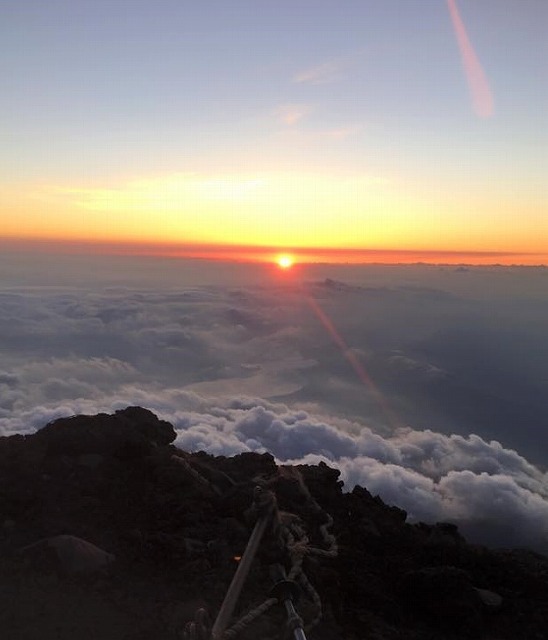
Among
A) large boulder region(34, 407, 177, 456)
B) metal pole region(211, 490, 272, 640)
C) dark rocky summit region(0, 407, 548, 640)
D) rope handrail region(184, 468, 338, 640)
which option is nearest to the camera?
rope handrail region(184, 468, 338, 640)

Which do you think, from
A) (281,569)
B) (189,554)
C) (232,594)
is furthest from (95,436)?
(232,594)

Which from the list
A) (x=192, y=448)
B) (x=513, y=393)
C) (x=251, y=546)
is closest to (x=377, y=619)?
(x=251, y=546)

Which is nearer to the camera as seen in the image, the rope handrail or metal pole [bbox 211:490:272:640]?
the rope handrail

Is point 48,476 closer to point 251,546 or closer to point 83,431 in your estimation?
point 83,431

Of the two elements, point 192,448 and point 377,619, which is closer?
point 377,619

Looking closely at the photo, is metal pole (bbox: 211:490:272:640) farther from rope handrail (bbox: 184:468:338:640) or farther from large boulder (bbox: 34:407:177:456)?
large boulder (bbox: 34:407:177:456)

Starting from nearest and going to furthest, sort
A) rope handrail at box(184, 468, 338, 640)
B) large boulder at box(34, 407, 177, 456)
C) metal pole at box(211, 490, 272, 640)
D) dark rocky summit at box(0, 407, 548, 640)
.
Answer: rope handrail at box(184, 468, 338, 640) → metal pole at box(211, 490, 272, 640) → dark rocky summit at box(0, 407, 548, 640) → large boulder at box(34, 407, 177, 456)

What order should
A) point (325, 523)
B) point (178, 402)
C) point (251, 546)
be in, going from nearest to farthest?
point (251, 546) → point (325, 523) → point (178, 402)

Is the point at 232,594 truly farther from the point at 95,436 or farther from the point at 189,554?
the point at 95,436

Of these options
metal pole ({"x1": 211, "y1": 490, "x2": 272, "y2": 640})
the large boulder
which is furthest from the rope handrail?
the large boulder

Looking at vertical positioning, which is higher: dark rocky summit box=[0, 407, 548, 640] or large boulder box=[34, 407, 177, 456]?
large boulder box=[34, 407, 177, 456]
